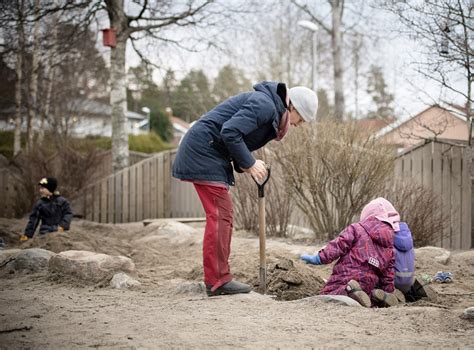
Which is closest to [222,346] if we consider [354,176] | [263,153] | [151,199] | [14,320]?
[14,320]

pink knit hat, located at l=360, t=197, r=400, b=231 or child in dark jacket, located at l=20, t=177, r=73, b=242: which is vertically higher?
pink knit hat, located at l=360, t=197, r=400, b=231

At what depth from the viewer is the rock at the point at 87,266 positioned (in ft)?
17.1

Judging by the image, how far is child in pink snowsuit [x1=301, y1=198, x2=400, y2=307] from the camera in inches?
175

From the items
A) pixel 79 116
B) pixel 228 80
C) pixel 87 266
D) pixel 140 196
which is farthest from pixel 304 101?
pixel 228 80

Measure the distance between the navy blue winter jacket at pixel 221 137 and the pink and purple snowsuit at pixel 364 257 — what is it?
96 centimetres

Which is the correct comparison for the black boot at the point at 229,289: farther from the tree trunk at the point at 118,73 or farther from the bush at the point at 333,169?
the tree trunk at the point at 118,73

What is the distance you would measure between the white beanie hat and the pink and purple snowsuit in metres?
0.96

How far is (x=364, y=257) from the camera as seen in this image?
4438mm

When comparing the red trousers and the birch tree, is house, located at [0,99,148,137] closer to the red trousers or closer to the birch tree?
the birch tree

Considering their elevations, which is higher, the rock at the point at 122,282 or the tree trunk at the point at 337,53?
the tree trunk at the point at 337,53

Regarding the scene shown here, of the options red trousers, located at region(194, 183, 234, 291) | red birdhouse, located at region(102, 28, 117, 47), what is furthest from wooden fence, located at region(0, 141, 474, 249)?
red trousers, located at region(194, 183, 234, 291)

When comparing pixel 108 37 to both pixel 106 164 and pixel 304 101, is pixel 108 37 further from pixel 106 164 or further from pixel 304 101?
pixel 304 101

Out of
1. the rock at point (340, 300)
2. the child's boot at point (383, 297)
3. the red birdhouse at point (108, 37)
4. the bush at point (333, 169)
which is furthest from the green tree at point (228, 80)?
Result: the rock at point (340, 300)

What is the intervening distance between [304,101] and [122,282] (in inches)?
85.6
